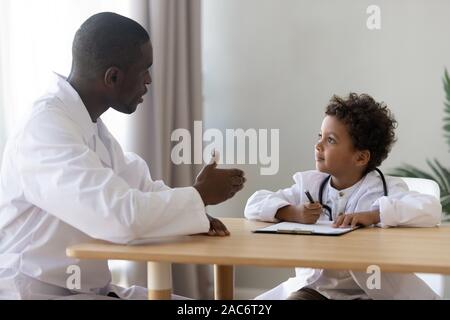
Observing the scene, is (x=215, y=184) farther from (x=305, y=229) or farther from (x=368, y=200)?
(x=368, y=200)

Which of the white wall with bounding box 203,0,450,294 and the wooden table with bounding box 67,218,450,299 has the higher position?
the white wall with bounding box 203,0,450,294

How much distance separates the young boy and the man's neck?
563 millimetres

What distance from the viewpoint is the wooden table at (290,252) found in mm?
1471

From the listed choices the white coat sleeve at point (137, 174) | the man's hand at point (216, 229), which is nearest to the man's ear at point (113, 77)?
the white coat sleeve at point (137, 174)

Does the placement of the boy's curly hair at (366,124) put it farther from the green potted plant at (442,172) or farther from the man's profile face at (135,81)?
the green potted plant at (442,172)

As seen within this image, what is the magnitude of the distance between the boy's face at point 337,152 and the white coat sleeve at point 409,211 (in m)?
0.23

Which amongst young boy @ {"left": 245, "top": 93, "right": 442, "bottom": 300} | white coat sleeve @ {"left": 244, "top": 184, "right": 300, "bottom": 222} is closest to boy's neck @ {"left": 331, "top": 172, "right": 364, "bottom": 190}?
young boy @ {"left": 245, "top": 93, "right": 442, "bottom": 300}

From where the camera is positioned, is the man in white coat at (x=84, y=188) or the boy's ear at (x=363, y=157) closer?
the man in white coat at (x=84, y=188)

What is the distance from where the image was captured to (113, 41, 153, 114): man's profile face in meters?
1.94

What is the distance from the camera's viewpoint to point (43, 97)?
74.0 inches

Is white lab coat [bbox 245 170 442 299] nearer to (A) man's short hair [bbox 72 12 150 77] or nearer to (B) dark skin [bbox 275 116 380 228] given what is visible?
(B) dark skin [bbox 275 116 380 228]

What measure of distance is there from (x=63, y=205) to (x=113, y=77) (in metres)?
0.42

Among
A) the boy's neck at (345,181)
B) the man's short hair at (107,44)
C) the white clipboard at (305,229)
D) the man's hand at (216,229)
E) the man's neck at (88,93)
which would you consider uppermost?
the man's short hair at (107,44)
